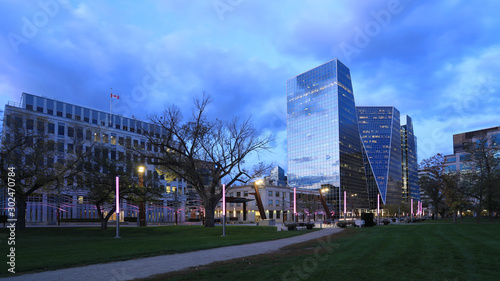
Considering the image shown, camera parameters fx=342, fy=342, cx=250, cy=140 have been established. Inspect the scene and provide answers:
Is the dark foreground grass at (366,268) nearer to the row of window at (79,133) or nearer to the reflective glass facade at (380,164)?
the row of window at (79,133)

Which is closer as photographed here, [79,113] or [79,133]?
[79,133]

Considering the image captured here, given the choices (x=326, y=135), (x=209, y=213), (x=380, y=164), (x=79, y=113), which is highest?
(x=326, y=135)

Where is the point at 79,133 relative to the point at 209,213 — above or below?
above

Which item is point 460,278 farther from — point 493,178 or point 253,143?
point 493,178

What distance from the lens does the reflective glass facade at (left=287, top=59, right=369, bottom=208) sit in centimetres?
16275

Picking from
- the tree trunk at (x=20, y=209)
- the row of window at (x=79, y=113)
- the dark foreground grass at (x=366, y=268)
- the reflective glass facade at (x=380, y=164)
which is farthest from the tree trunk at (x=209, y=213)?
the reflective glass facade at (x=380, y=164)

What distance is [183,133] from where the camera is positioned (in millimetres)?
37875

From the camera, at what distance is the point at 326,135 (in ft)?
540

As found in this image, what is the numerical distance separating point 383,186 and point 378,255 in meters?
183

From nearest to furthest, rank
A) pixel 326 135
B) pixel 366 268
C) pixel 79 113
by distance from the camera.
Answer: pixel 366 268 → pixel 79 113 → pixel 326 135

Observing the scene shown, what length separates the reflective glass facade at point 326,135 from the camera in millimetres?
162750

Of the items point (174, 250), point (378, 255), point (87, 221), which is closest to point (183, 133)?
point (174, 250)

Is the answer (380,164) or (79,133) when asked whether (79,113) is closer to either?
(79,133)

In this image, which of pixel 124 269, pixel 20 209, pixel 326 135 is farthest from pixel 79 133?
pixel 326 135
